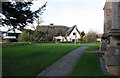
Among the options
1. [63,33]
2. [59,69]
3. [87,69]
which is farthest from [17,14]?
[63,33]

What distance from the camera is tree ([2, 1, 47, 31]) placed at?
386 inches

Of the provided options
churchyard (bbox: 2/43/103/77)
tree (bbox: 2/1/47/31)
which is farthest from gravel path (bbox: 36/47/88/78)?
tree (bbox: 2/1/47/31)

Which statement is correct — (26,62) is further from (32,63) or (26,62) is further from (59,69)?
(59,69)

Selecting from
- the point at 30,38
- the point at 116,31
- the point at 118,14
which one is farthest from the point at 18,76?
the point at 30,38

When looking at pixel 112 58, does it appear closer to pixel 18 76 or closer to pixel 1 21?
pixel 18 76

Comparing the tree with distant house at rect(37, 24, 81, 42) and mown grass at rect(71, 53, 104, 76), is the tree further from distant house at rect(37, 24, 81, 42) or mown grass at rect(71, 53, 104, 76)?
distant house at rect(37, 24, 81, 42)

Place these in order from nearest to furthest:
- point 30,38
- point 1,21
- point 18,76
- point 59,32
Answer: point 18,76 → point 1,21 → point 30,38 → point 59,32

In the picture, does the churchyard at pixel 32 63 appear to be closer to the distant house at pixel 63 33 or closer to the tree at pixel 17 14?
the tree at pixel 17 14

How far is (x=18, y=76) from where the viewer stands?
20.2 ft

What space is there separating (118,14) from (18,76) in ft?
17.8

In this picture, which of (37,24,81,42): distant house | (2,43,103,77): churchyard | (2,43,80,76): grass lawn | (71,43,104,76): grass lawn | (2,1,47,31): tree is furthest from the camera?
(37,24,81,42): distant house

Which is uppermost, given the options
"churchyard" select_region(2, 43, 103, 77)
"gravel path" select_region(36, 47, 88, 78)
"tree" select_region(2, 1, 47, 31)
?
"tree" select_region(2, 1, 47, 31)

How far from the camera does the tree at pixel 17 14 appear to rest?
9.80 m

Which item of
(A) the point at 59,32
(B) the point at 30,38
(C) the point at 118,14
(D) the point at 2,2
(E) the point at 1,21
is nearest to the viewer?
(C) the point at 118,14
